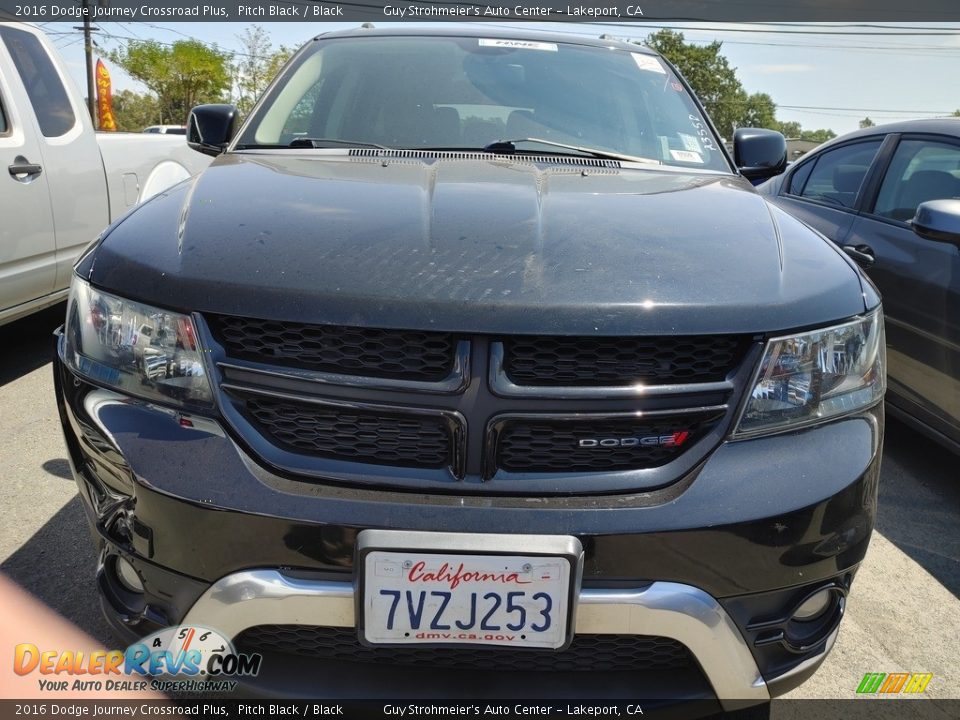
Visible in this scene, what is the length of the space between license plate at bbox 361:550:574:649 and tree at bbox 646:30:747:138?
210ft

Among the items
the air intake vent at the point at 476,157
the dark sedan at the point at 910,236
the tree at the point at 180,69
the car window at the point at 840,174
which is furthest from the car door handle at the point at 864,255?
the tree at the point at 180,69

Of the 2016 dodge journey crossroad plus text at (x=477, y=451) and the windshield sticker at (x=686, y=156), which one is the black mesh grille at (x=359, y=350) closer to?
the 2016 dodge journey crossroad plus text at (x=477, y=451)

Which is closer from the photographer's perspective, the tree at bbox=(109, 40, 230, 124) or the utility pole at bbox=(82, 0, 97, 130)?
the utility pole at bbox=(82, 0, 97, 130)

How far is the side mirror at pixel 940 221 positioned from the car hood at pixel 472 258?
1089 mm

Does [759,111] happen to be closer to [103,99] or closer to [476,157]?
[103,99]

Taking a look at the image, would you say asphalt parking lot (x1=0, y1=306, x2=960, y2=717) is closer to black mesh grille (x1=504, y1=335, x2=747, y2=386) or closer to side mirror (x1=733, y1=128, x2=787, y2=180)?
black mesh grille (x1=504, y1=335, x2=747, y2=386)

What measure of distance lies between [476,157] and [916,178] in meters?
2.38

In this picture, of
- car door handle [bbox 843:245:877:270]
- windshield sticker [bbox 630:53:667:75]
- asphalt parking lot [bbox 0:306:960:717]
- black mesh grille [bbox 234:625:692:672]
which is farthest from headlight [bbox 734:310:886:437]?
car door handle [bbox 843:245:877:270]

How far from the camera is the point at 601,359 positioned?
1475 mm

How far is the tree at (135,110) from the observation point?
38.8m

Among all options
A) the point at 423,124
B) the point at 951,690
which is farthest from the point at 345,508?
the point at 951,690

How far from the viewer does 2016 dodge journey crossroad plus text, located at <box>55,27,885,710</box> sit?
139cm

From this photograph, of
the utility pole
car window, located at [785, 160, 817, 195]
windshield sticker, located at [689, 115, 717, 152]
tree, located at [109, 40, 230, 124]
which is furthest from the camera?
tree, located at [109, 40, 230, 124]

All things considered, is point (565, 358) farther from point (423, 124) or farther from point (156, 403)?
point (423, 124)
